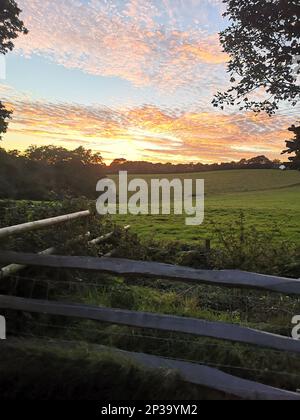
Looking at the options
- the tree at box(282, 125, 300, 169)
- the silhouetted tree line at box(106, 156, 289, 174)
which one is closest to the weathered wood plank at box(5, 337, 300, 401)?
the tree at box(282, 125, 300, 169)

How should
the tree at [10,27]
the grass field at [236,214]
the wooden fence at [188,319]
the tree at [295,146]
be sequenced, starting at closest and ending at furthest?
the wooden fence at [188,319] → the tree at [295,146] → the tree at [10,27] → the grass field at [236,214]

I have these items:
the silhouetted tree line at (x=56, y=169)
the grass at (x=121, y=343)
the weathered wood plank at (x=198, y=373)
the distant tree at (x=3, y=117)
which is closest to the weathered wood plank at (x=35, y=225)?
the grass at (x=121, y=343)

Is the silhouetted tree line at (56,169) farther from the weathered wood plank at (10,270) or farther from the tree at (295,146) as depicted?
the weathered wood plank at (10,270)

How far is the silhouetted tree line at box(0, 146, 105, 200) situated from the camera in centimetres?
3347

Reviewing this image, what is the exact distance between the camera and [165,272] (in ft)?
13.6

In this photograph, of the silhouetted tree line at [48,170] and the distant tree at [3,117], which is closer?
the distant tree at [3,117]

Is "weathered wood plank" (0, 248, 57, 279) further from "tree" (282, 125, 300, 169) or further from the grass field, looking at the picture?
"tree" (282, 125, 300, 169)

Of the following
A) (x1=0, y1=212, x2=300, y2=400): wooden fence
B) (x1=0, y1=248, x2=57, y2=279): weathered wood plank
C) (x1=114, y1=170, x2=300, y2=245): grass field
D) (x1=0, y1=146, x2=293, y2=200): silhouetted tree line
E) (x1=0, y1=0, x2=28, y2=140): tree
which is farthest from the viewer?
(x1=0, y1=146, x2=293, y2=200): silhouetted tree line

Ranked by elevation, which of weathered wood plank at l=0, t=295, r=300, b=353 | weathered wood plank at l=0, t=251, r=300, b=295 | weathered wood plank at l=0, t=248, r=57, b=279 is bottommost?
weathered wood plank at l=0, t=295, r=300, b=353

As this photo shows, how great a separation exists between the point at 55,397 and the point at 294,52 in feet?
37.0

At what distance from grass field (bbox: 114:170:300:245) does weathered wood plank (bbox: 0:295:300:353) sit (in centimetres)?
753

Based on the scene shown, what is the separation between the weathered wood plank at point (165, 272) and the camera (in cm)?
382

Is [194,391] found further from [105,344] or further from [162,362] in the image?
[105,344]

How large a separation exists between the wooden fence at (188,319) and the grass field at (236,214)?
24.6 ft
